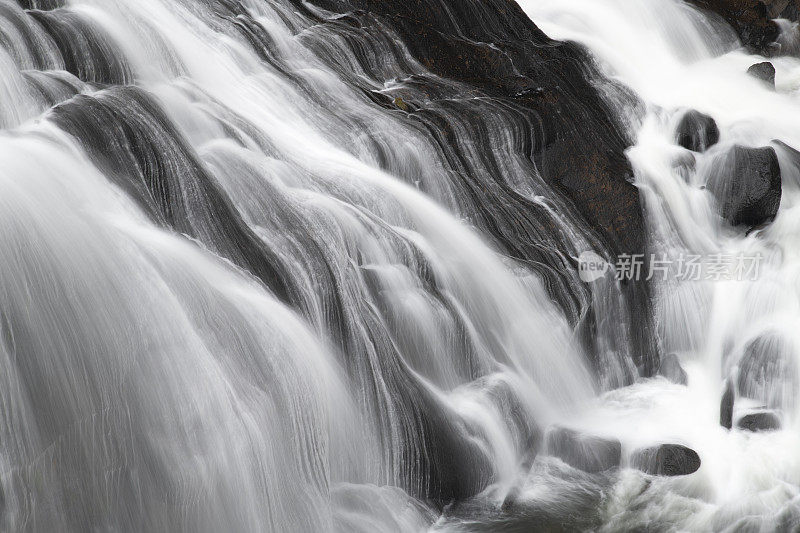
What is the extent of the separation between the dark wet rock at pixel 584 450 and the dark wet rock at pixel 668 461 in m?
0.16

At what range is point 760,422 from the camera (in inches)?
243

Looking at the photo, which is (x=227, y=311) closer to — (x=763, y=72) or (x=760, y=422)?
(x=760, y=422)

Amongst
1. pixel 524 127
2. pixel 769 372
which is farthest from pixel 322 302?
Result: pixel 769 372

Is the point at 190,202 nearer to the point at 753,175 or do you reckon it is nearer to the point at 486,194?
the point at 486,194

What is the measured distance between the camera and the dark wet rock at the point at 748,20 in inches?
414

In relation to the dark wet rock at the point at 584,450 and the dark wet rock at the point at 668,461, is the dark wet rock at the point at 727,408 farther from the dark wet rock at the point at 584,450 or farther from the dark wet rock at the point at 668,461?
the dark wet rock at the point at 584,450

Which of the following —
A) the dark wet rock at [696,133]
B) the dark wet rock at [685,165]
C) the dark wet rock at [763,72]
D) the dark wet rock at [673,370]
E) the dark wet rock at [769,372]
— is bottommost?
the dark wet rock at [673,370]

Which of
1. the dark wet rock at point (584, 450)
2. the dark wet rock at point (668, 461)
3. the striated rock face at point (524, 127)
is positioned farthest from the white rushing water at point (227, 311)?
the dark wet rock at point (668, 461)

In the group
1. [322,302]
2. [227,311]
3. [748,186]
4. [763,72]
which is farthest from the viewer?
[763,72]

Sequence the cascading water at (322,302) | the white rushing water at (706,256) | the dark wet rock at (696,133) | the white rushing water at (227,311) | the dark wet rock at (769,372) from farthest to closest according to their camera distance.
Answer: the dark wet rock at (696,133)
the dark wet rock at (769,372)
the white rushing water at (706,256)
the cascading water at (322,302)
the white rushing water at (227,311)

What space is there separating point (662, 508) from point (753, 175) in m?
3.25

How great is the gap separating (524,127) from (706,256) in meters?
1.76

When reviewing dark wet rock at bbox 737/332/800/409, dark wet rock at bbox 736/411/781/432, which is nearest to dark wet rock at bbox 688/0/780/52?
dark wet rock at bbox 737/332/800/409

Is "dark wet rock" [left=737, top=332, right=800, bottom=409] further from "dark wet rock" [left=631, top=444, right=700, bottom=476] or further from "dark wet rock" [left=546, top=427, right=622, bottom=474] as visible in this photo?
"dark wet rock" [left=546, top=427, right=622, bottom=474]
